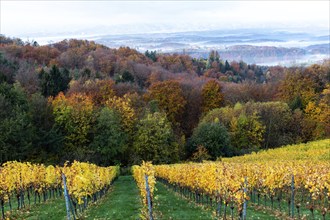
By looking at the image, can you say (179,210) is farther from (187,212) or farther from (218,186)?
(218,186)

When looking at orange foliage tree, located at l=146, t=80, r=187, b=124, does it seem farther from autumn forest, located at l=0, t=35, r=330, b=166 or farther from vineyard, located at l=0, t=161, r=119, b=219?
vineyard, located at l=0, t=161, r=119, b=219

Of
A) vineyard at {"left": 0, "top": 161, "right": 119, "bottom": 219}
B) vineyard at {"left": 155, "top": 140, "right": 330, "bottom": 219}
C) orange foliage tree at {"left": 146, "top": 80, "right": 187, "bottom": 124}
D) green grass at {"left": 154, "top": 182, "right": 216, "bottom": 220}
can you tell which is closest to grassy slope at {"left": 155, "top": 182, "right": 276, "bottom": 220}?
green grass at {"left": 154, "top": 182, "right": 216, "bottom": 220}

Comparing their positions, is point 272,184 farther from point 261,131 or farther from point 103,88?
point 103,88

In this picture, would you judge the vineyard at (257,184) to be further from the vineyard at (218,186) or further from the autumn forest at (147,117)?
the autumn forest at (147,117)

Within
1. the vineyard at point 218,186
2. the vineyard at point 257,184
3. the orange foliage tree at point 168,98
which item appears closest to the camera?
the vineyard at point 257,184

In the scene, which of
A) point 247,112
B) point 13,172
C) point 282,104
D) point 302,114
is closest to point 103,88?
point 247,112

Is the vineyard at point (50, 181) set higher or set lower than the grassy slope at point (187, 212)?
higher

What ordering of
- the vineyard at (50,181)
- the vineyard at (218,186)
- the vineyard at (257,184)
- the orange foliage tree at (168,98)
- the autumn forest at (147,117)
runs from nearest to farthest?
the vineyard at (257,184)
the vineyard at (218,186)
the vineyard at (50,181)
the autumn forest at (147,117)
the orange foliage tree at (168,98)

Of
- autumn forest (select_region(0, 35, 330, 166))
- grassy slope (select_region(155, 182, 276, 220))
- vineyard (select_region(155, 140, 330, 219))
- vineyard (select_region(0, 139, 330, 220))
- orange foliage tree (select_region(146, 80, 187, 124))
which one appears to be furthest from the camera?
orange foliage tree (select_region(146, 80, 187, 124))

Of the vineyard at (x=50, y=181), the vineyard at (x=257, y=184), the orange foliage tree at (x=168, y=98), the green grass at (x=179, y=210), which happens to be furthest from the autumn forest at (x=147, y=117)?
the green grass at (x=179, y=210)

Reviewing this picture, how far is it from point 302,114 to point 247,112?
1047 centimetres

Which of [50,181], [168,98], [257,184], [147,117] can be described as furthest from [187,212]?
[168,98]

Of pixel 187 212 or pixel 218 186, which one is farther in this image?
pixel 187 212

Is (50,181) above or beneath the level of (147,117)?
above
